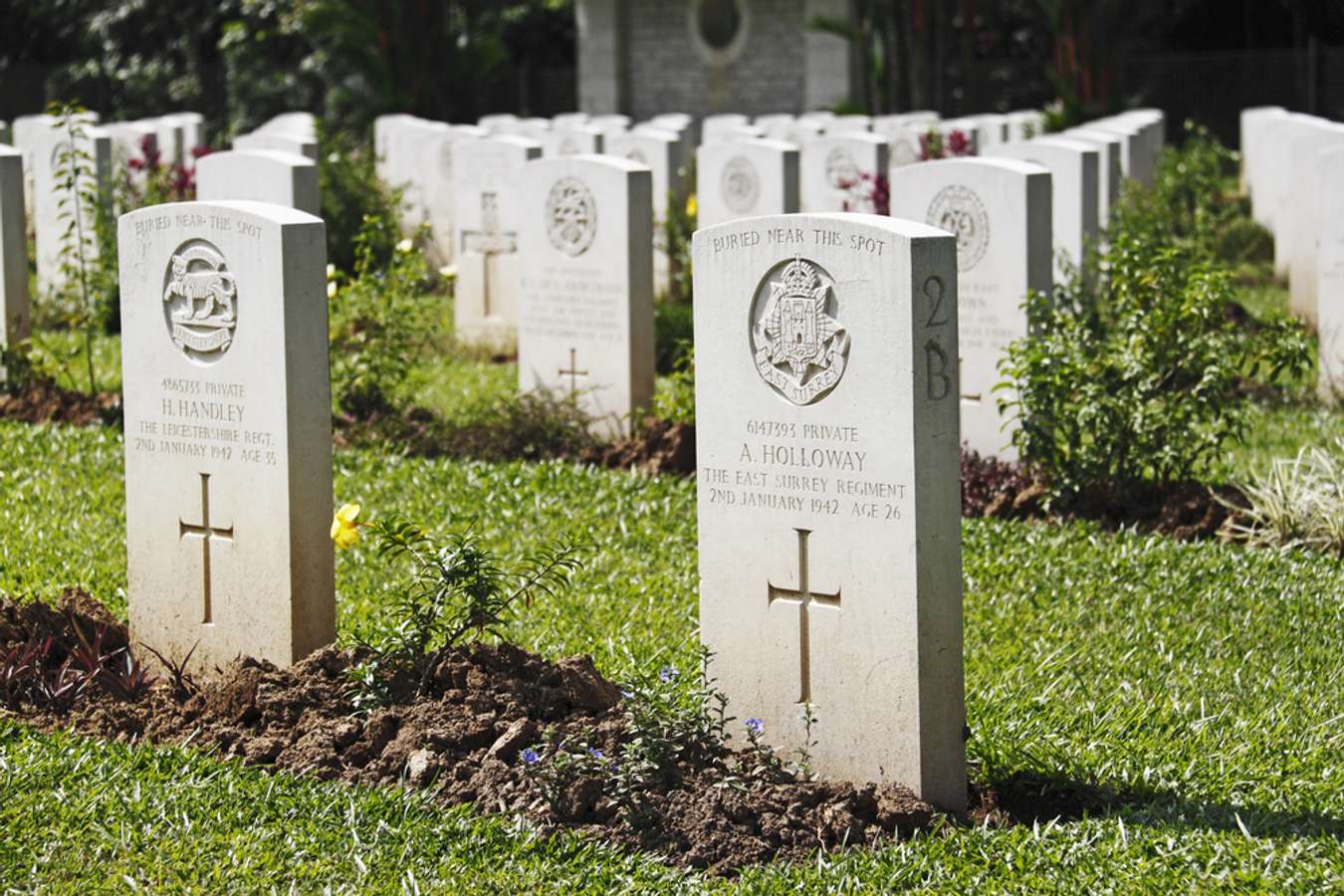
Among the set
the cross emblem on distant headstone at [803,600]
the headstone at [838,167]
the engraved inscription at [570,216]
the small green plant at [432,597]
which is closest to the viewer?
the cross emblem on distant headstone at [803,600]

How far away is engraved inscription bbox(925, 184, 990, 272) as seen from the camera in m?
8.95

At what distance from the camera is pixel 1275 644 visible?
20.6ft

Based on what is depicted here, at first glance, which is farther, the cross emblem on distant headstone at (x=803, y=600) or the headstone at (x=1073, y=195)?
the headstone at (x=1073, y=195)

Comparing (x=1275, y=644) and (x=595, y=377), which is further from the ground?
(x=595, y=377)

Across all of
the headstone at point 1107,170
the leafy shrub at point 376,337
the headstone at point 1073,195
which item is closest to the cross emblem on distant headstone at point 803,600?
the leafy shrub at point 376,337

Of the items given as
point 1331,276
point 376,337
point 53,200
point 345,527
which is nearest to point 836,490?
point 345,527

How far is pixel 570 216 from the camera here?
31.9 ft

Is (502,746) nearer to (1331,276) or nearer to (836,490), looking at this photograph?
(836,490)

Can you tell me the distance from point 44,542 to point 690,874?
4006mm

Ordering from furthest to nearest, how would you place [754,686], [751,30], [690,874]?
[751,30] < [754,686] < [690,874]

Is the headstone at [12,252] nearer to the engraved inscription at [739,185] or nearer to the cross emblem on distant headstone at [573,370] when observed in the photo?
the cross emblem on distant headstone at [573,370]

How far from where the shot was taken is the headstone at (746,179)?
12.9 metres

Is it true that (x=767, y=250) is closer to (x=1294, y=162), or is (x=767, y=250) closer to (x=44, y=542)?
(x=44, y=542)

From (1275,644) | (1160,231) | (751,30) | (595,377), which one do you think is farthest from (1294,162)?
(751,30)
